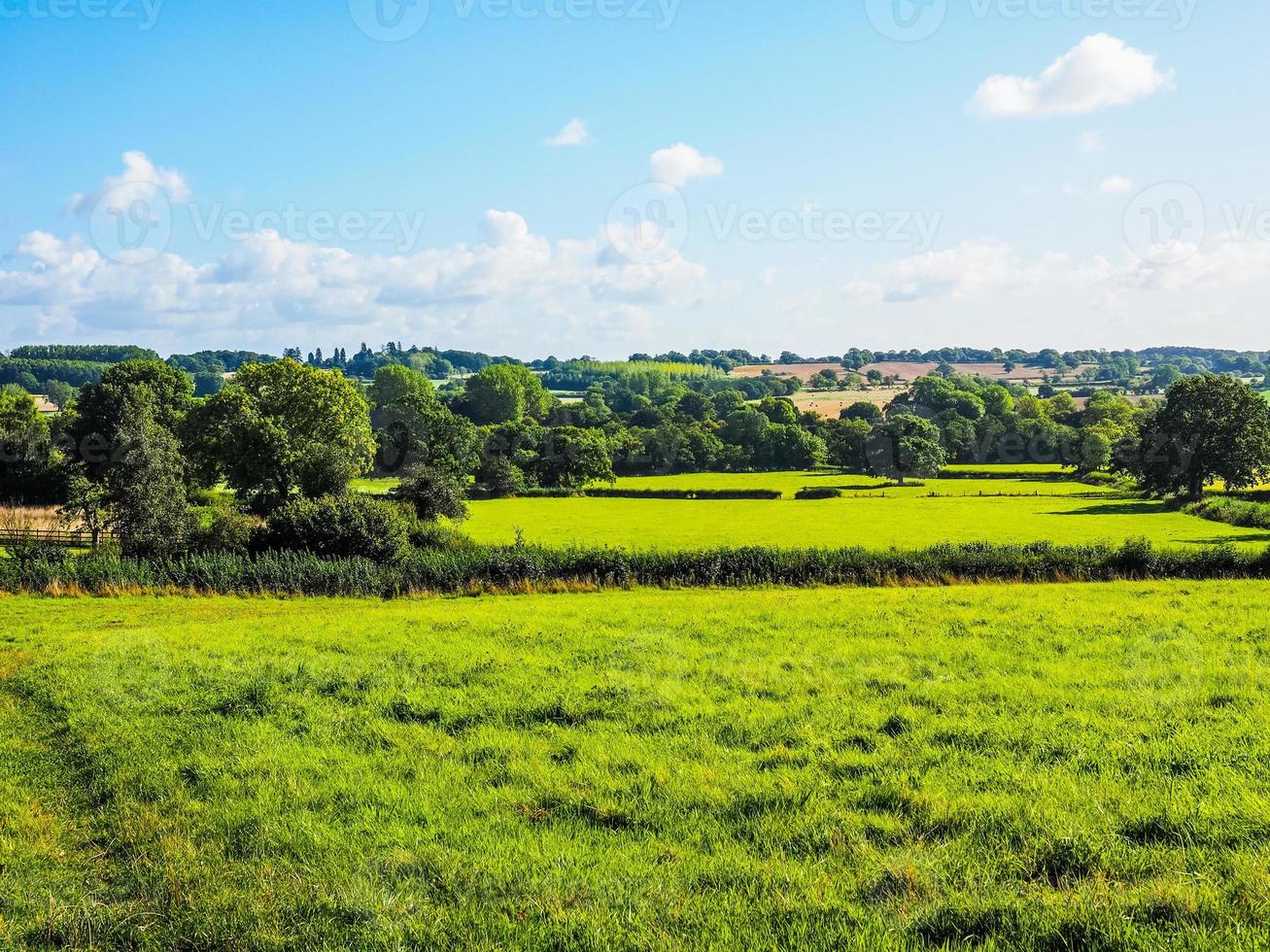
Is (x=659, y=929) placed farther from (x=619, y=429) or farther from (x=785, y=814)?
(x=619, y=429)

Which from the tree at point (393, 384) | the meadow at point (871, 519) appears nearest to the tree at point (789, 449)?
the meadow at point (871, 519)

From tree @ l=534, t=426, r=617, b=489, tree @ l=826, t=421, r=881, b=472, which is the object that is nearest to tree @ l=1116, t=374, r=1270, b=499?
tree @ l=826, t=421, r=881, b=472

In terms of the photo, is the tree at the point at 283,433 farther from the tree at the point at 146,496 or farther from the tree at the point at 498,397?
the tree at the point at 498,397

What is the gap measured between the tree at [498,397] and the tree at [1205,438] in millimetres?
121883

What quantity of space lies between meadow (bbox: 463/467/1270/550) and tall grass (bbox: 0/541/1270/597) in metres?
11.2

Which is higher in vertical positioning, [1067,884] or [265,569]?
[1067,884]

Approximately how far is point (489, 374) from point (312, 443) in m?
127

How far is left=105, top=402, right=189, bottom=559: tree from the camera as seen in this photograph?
140ft

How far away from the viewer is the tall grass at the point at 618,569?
1304 inches

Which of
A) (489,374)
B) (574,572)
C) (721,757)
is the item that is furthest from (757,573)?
(489,374)

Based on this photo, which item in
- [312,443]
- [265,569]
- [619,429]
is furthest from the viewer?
[619,429]

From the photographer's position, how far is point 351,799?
8.86m

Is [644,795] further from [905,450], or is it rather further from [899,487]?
[905,450]

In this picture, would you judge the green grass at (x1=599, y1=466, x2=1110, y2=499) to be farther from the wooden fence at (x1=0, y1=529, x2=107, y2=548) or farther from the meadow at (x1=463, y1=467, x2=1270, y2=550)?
the wooden fence at (x1=0, y1=529, x2=107, y2=548)
